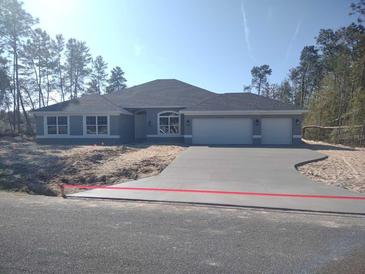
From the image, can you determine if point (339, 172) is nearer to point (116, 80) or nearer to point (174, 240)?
point (174, 240)

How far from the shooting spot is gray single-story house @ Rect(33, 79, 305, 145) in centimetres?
2434

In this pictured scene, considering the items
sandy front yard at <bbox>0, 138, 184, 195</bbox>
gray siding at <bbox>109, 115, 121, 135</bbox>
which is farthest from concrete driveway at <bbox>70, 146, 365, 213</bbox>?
gray siding at <bbox>109, 115, 121, 135</bbox>

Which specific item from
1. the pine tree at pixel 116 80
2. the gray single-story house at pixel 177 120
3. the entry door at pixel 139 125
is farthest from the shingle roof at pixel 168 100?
the pine tree at pixel 116 80

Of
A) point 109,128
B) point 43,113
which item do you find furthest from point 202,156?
point 43,113

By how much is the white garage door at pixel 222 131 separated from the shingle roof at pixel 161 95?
9.55 feet

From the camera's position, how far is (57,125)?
85.6 ft

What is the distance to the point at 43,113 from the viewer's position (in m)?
25.9

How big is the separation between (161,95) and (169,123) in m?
3.24

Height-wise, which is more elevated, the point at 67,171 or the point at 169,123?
the point at 169,123

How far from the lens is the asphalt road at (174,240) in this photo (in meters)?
4.20

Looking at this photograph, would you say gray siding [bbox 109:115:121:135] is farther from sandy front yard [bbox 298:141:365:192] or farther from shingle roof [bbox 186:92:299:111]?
sandy front yard [bbox 298:141:365:192]

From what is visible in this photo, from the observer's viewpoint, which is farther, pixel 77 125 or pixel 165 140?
pixel 165 140

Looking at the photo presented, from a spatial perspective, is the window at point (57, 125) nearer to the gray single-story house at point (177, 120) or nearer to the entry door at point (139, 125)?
the gray single-story house at point (177, 120)

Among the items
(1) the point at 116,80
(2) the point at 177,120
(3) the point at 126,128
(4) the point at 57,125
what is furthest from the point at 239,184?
(1) the point at 116,80
